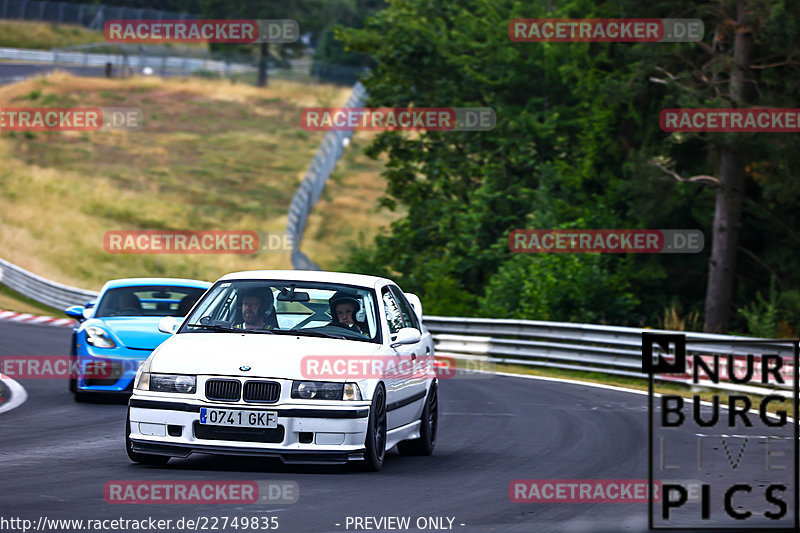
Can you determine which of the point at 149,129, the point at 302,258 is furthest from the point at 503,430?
the point at 149,129

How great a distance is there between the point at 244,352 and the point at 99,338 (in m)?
6.34

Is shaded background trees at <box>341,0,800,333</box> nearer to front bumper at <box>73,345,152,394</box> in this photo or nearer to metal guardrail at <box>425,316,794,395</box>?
metal guardrail at <box>425,316,794,395</box>

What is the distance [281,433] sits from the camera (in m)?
9.12

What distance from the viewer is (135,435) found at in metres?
9.38

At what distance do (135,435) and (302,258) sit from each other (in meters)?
30.1

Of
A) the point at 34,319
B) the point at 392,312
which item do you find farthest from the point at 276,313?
the point at 34,319

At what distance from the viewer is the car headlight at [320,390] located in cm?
917

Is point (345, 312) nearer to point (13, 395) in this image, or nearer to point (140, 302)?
point (140, 302)

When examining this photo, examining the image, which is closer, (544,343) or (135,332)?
(135,332)

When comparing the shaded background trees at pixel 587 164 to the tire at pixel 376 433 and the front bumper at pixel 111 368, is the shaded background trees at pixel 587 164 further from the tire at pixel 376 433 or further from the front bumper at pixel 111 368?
the tire at pixel 376 433

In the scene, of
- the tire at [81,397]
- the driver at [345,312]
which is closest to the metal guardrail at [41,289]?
the tire at [81,397]

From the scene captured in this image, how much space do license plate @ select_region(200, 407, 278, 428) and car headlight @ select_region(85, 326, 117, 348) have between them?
246 inches

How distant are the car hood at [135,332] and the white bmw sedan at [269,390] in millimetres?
4919

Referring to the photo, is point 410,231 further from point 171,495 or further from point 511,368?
point 171,495
